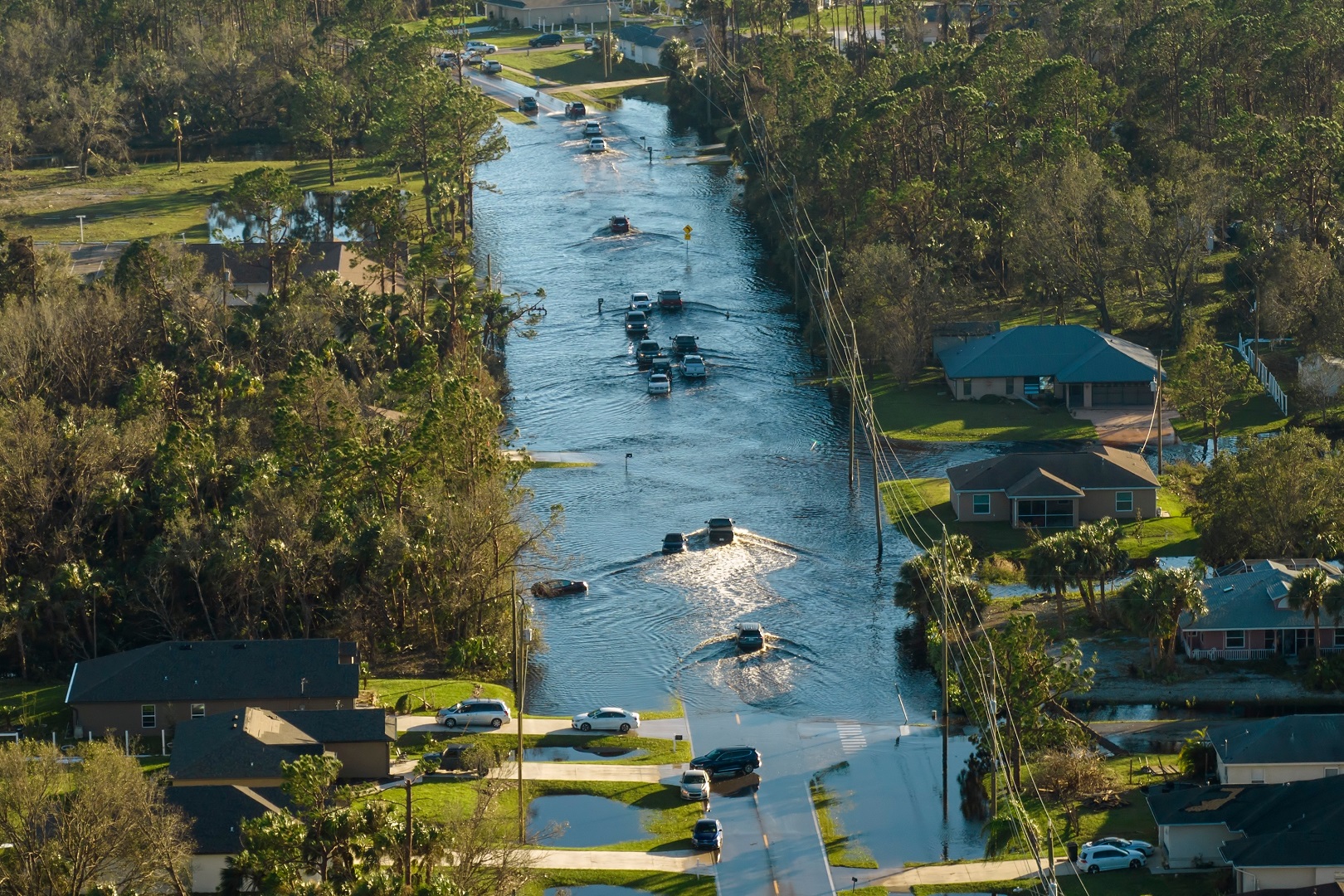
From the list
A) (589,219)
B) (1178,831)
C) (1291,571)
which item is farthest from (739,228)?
(1178,831)

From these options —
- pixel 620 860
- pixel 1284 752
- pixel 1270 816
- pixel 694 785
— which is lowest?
pixel 620 860

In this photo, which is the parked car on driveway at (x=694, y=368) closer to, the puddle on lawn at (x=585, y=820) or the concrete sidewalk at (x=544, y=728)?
the concrete sidewalk at (x=544, y=728)

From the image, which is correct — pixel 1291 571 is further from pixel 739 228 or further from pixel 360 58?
pixel 360 58

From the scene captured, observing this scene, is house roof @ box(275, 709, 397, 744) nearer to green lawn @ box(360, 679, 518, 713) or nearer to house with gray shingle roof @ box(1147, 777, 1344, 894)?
green lawn @ box(360, 679, 518, 713)

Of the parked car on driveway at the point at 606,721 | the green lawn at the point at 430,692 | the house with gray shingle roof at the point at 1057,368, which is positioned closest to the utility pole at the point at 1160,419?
the house with gray shingle roof at the point at 1057,368

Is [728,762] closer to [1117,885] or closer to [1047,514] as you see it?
[1117,885]

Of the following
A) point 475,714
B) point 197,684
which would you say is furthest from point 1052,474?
point 197,684

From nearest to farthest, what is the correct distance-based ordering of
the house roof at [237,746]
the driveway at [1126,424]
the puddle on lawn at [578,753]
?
the house roof at [237,746] < the puddle on lawn at [578,753] < the driveway at [1126,424]
